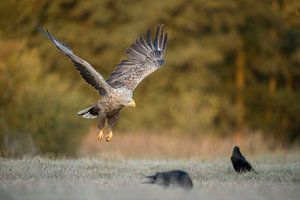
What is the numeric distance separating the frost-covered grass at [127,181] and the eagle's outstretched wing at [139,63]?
1730 millimetres

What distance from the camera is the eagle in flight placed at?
43.3 feet

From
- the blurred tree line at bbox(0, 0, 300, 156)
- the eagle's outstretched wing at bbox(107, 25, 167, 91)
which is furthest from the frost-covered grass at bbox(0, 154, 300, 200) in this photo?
the blurred tree line at bbox(0, 0, 300, 156)

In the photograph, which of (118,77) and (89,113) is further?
(118,77)

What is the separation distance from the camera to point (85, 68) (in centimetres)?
1306

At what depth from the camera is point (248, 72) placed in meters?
32.0

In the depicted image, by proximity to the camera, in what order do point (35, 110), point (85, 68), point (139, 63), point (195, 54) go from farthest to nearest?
point (195, 54) → point (35, 110) → point (139, 63) → point (85, 68)

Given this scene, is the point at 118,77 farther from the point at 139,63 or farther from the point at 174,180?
the point at 174,180

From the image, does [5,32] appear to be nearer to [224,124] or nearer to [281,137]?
[224,124]

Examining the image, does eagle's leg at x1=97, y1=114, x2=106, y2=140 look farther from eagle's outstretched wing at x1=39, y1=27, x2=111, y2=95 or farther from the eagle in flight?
eagle's outstretched wing at x1=39, y1=27, x2=111, y2=95

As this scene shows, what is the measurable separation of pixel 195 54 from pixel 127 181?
19.7m

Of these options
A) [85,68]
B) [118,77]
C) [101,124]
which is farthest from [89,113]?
[85,68]

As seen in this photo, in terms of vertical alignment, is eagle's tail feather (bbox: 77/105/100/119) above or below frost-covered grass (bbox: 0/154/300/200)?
above

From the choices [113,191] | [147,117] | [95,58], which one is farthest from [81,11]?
[113,191]

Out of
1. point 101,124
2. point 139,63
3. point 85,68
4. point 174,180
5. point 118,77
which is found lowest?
point 174,180
